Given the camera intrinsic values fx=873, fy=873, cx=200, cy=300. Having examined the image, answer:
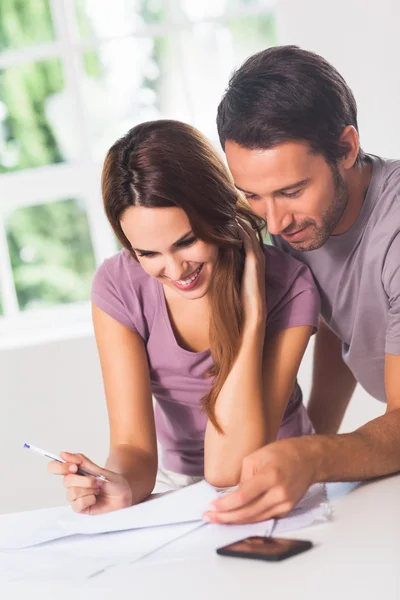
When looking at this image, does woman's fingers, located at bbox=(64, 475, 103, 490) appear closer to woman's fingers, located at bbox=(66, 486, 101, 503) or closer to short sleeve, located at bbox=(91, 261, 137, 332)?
woman's fingers, located at bbox=(66, 486, 101, 503)

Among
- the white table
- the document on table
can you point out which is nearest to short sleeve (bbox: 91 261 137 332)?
the document on table

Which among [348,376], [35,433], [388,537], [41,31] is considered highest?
[41,31]

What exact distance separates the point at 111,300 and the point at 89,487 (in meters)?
0.54

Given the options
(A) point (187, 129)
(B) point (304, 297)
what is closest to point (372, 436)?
(B) point (304, 297)

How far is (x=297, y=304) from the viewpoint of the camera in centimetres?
195

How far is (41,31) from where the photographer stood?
12.8 feet

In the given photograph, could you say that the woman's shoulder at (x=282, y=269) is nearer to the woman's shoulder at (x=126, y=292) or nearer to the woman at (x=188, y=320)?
the woman at (x=188, y=320)

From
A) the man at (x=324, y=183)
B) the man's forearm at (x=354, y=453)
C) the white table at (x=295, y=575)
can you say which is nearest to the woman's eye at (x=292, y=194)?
the man at (x=324, y=183)

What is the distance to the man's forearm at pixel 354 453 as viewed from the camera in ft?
4.64

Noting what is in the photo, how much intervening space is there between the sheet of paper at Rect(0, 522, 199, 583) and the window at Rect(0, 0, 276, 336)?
2645 millimetres

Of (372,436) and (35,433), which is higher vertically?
(372,436)

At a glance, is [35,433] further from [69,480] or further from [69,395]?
[69,480]

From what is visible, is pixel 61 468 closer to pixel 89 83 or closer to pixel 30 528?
pixel 30 528

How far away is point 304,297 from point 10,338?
2.25m
